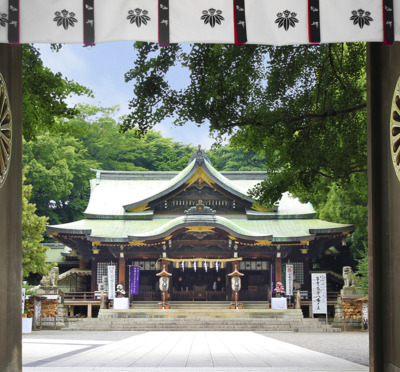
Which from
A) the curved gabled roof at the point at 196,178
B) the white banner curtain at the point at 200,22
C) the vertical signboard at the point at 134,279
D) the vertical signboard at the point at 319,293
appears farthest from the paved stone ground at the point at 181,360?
the curved gabled roof at the point at 196,178

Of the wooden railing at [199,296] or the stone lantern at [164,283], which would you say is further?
the wooden railing at [199,296]

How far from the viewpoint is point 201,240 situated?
26.8m

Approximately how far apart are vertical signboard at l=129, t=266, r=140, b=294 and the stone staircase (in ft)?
5.25

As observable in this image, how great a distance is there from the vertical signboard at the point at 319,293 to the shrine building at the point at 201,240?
3.03 metres

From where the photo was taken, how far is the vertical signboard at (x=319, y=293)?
22828mm

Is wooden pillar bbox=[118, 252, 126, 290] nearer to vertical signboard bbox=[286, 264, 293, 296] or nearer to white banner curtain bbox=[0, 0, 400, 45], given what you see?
vertical signboard bbox=[286, 264, 293, 296]

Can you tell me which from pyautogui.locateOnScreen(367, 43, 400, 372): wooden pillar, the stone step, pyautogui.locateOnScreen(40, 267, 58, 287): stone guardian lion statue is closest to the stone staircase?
the stone step

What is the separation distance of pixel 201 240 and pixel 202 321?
182 inches

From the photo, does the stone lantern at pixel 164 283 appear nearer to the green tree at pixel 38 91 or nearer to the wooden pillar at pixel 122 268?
the wooden pillar at pixel 122 268

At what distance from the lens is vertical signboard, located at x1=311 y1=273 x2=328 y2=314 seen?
22828mm

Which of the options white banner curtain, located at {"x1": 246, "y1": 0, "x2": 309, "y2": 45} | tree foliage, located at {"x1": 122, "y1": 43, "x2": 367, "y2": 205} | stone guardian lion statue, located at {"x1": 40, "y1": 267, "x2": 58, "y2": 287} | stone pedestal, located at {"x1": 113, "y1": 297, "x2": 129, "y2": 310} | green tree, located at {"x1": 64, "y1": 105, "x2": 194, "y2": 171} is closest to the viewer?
white banner curtain, located at {"x1": 246, "y1": 0, "x2": 309, "y2": 45}

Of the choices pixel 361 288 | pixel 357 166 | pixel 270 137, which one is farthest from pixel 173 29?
pixel 361 288

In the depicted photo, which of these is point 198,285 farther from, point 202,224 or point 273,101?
point 273,101

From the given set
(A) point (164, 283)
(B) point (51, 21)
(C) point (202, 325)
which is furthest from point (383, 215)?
(A) point (164, 283)
